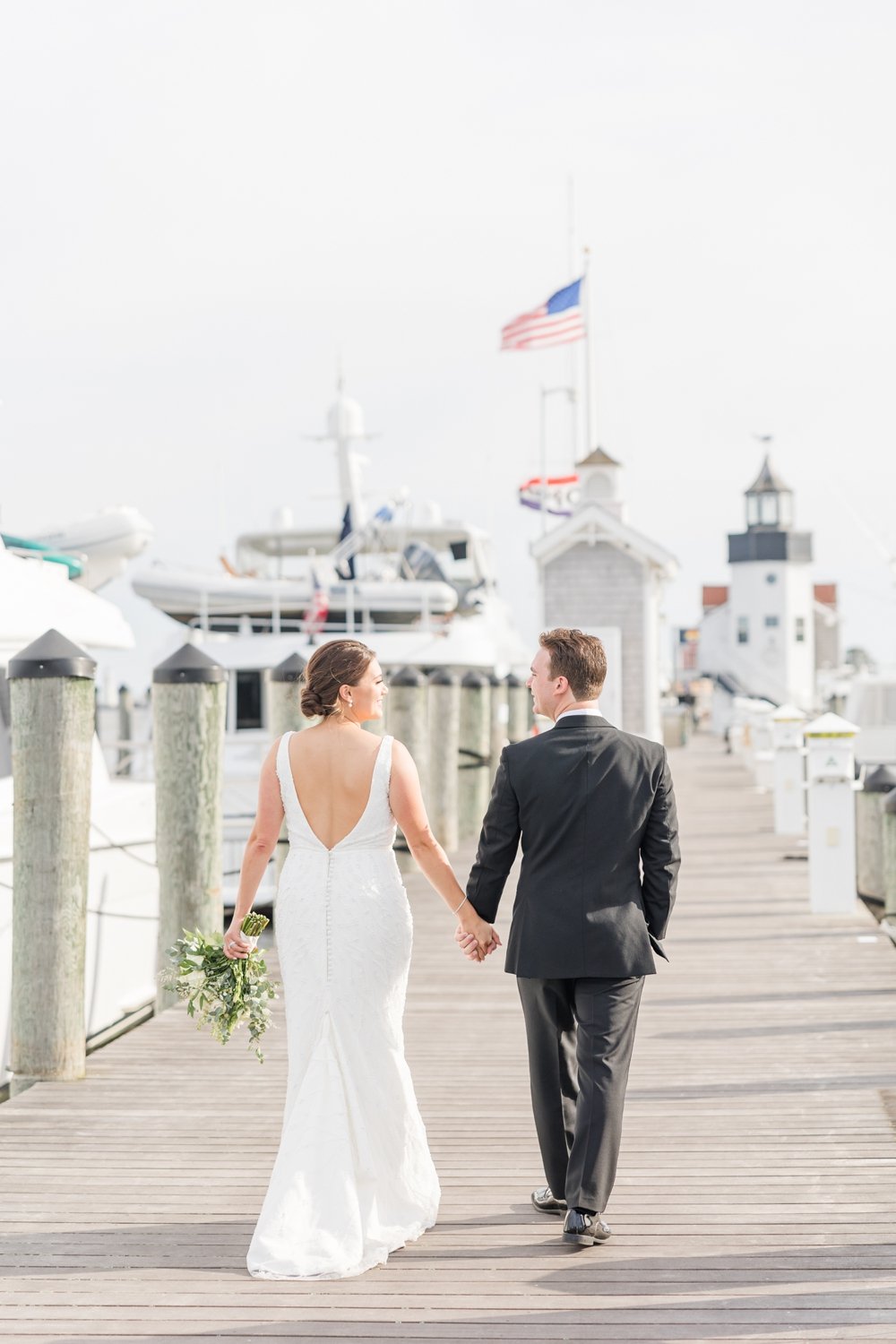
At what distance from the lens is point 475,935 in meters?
4.97

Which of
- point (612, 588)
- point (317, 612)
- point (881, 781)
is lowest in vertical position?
point (881, 781)

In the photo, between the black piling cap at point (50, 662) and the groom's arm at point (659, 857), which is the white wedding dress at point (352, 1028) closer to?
the groom's arm at point (659, 857)

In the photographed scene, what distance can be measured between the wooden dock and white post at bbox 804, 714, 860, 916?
230 centimetres

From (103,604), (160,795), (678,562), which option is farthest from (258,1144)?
(678,562)

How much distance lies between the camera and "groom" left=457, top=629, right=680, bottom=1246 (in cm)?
477

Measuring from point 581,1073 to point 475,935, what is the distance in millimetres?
529

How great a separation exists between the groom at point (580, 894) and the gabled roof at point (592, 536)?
25252 millimetres

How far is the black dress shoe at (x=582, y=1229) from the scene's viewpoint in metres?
4.73

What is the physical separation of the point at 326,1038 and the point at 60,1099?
2437 millimetres

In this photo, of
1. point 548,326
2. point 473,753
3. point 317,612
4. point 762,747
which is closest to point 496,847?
point 473,753

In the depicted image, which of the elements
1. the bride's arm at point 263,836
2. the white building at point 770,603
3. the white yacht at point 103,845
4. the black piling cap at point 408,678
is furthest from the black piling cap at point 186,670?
the white building at point 770,603

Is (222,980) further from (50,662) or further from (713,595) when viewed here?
(713,595)

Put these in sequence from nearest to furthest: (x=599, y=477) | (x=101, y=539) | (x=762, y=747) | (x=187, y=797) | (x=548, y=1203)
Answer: (x=548, y=1203), (x=187, y=797), (x=101, y=539), (x=762, y=747), (x=599, y=477)

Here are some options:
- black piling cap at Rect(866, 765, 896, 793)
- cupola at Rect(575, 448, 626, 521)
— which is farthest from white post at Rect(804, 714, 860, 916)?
cupola at Rect(575, 448, 626, 521)
